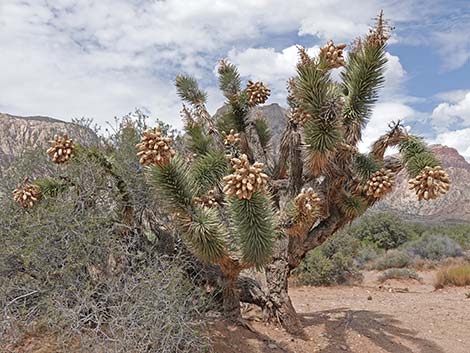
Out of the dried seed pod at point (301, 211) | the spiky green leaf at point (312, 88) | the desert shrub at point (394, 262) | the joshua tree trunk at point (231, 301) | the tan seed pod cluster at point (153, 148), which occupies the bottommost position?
the joshua tree trunk at point (231, 301)

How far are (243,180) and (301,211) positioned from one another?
1.21 m

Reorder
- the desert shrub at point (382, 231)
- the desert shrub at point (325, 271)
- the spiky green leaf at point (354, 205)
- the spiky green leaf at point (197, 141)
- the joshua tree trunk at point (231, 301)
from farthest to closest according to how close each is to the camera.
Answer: the desert shrub at point (382, 231)
the desert shrub at point (325, 271)
the spiky green leaf at point (197, 141)
the joshua tree trunk at point (231, 301)
the spiky green leaf at point (354, 205)

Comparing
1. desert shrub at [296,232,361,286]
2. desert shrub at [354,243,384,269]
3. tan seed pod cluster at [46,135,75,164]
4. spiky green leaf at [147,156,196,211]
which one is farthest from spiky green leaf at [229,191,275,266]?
desert shrub at [354,243,384,269]

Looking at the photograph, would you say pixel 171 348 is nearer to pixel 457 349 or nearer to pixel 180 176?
pixel 180 176

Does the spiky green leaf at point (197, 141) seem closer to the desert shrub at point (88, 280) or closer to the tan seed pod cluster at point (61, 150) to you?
the desert shrub at point (88, 280)

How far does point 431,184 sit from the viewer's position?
16.4ft

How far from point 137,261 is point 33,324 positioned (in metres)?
1.25

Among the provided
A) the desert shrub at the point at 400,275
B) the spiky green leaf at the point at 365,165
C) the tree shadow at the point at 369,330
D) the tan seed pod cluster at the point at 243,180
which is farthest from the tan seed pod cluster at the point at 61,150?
the desert shrub at the point at 400,275

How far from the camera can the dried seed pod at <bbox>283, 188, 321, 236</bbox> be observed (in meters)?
5.31

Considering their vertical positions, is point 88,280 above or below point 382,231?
below

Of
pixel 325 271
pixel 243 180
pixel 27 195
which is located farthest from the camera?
pixel 325 271

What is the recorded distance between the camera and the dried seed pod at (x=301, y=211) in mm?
5309

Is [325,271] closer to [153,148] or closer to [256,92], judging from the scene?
[256,92]

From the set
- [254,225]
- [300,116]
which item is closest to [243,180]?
[254,225]
